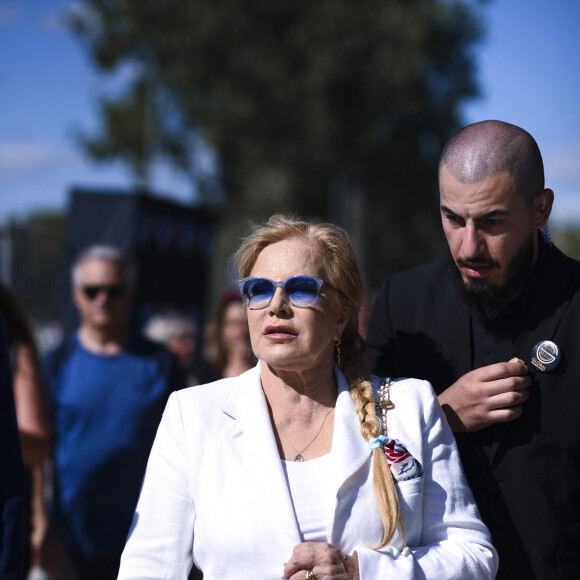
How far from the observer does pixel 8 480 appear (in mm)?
2346

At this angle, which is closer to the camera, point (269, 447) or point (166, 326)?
point (269, 447)

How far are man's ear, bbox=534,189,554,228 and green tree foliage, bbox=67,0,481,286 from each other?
731 inches

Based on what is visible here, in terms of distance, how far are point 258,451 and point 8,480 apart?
762mm

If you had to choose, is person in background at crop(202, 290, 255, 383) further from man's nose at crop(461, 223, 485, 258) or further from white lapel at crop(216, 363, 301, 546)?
man's nose at crop(461, 223, 485, 258)

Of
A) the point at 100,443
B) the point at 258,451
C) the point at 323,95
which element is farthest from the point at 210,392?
the point at 323,95

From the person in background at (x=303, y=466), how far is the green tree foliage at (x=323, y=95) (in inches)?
733

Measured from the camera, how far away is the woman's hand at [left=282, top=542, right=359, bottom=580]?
2.35 metres

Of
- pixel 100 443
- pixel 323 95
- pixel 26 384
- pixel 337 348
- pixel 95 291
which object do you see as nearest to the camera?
pixel 337 348

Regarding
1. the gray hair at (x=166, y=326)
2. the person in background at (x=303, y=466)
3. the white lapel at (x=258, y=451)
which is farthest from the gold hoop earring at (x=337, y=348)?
the gray hair at (x=166, y=326)

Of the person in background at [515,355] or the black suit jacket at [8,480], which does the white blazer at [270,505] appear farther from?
the black suit jacket at [8,480]

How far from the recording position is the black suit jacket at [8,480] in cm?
233

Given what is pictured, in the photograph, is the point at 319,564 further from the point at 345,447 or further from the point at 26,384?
the point at 26,384

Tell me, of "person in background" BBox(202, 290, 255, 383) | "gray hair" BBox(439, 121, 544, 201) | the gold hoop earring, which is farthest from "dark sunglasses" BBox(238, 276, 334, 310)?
"person in background" BBox(202, 290, 255, 383)

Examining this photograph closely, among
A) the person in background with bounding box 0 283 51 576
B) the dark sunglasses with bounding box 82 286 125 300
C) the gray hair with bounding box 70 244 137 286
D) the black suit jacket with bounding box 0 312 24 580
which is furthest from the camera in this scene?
the gray hair with bounding box 70 244 137 286
